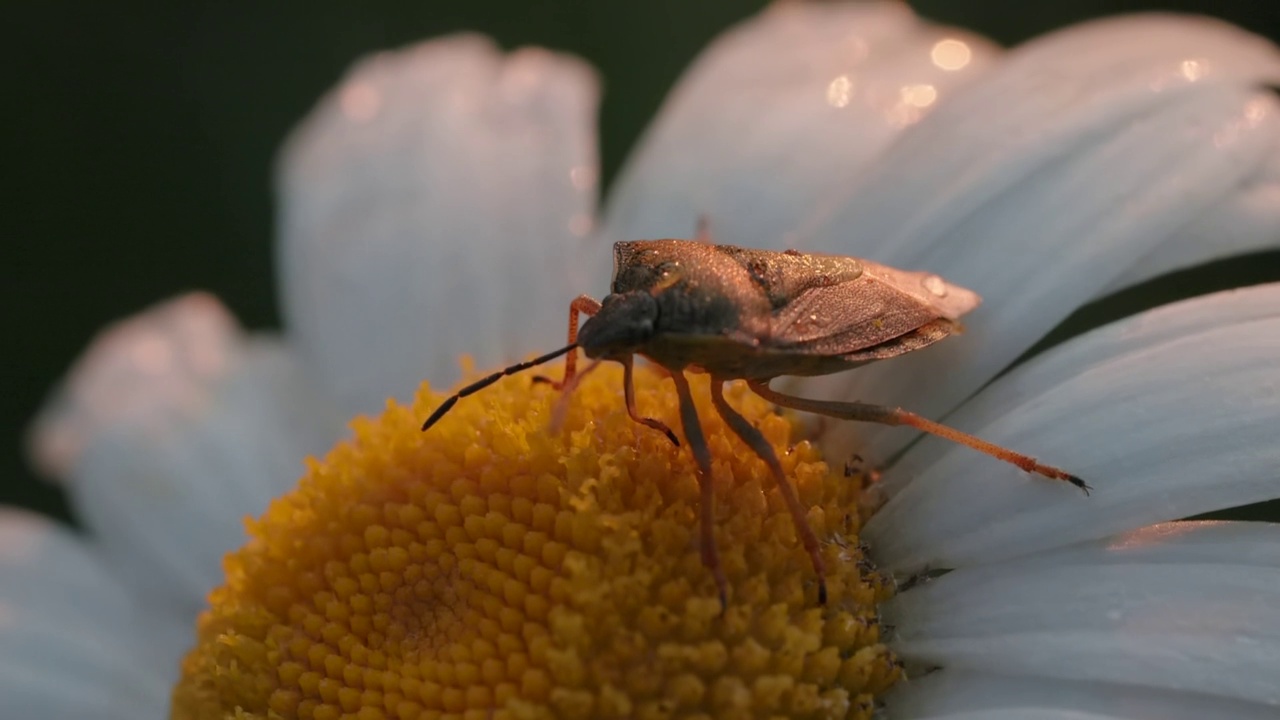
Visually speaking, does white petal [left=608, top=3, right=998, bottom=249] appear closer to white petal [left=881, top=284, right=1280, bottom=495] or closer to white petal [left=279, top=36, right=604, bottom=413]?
white petal [left=279, top=36, right=604, bottom=413]

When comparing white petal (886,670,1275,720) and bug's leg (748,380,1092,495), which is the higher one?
bug's leg (748,380,1092,495)

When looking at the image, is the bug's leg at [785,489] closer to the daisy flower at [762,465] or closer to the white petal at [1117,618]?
the daisy flower at [762,465]

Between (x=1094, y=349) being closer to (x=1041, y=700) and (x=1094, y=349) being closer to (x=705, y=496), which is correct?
(x=1041, y=700)

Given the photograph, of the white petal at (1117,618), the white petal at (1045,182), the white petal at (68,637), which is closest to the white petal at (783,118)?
the white petal at (1045,182)

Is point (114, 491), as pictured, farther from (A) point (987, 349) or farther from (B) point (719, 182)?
(A) point (987, 349)

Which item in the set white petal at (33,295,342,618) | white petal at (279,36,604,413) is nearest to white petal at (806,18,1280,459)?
white petal at (279,36,604,413)

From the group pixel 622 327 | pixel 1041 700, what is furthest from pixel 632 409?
pixel 1041 700
